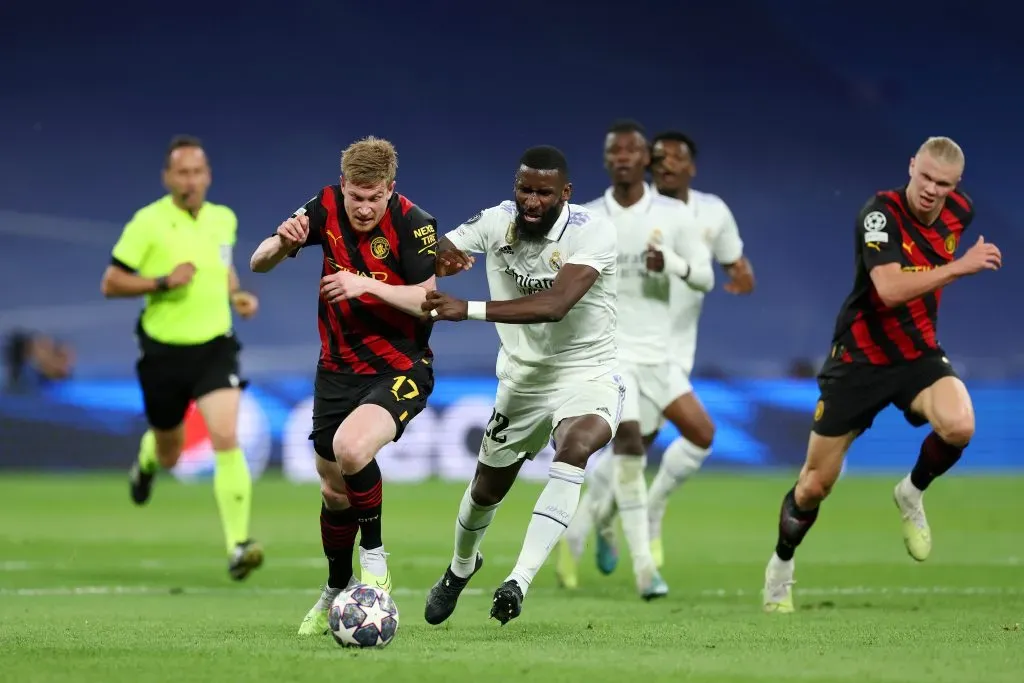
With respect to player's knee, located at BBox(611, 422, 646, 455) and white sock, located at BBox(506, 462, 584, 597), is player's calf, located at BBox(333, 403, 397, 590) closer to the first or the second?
white sock, located at BBox(506, 462, 584, 597)

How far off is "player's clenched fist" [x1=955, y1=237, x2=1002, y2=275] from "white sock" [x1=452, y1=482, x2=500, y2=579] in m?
2.71

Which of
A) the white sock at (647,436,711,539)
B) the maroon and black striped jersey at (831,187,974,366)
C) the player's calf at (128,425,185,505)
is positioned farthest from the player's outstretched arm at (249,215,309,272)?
the white sock at (647,436,711,539)

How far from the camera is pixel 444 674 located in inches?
225

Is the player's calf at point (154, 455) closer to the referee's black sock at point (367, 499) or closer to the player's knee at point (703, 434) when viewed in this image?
the player's knee at point (703, 434)

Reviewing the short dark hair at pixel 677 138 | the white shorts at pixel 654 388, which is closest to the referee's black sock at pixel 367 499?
the white shorts at pixel 654 388

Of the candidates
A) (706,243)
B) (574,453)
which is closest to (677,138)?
(706,243)

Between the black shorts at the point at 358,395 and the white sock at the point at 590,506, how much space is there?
3.31 m

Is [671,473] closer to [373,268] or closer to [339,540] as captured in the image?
[339,540]

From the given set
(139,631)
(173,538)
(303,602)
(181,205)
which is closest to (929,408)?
(303,602)

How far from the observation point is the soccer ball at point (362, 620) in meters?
6.51

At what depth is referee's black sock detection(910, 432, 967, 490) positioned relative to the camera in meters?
8.78

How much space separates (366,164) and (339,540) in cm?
186

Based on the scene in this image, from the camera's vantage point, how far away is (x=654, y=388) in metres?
11.0

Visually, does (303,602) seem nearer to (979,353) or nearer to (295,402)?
(295,402)
